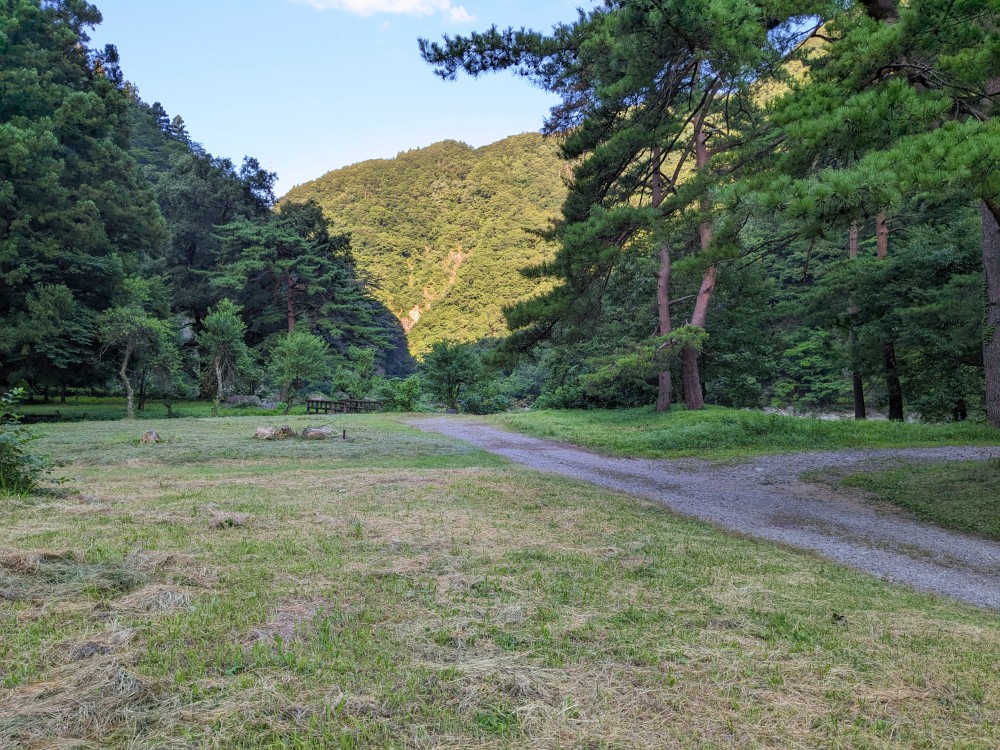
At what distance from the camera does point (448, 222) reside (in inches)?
3110

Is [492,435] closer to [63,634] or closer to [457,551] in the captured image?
[457,551]

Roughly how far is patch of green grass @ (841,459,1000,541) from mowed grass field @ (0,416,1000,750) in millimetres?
2567

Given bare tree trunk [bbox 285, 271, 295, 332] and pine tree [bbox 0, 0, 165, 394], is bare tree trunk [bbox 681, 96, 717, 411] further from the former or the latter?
bare tree trunk [bbox 285, 271, 295, 332]

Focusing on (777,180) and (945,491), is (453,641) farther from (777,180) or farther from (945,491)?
(945,491)

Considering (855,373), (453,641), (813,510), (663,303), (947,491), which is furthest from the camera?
(855,373)

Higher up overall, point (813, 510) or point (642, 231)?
point (642, 231)

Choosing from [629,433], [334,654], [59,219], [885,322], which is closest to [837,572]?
[334,654]

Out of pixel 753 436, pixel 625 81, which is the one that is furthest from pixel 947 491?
pixel 625 81

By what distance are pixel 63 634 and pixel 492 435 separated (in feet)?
45.8

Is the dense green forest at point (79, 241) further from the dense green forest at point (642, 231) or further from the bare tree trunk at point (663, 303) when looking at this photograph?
the bare tree trunk at point (663, 303)

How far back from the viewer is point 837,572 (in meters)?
4.01

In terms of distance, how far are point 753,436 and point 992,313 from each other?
4911 millimetres

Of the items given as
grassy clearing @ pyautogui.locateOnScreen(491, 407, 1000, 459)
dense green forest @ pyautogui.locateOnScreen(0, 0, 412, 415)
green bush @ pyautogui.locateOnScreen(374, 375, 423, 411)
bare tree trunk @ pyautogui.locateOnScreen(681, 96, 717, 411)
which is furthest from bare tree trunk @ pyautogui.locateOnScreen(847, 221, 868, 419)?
dense green forest @ pyautogui.locateOnScreen(0, 0, 412, 415)

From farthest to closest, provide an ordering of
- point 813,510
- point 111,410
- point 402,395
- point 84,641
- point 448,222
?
point 448,222 < point 402,395 < point 111,410 < point 813,510 < point 84,641
